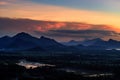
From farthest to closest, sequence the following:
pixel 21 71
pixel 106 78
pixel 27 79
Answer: pixel 21 71, pixel 106 78, pixel 27 79

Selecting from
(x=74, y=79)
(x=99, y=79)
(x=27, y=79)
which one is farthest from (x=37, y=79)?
(x=99, y=79)

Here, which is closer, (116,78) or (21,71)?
(116,78)

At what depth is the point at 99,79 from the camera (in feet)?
213

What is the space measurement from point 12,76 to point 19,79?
551 centimetres

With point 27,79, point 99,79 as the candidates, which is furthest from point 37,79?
point 99,79

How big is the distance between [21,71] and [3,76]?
10718 millimetres

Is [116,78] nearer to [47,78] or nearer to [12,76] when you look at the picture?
[47,78]

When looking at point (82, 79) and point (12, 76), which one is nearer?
point (82, 79)

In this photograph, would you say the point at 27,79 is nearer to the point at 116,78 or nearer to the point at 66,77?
the point at 66,77

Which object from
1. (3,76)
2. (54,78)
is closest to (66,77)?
(54,78)

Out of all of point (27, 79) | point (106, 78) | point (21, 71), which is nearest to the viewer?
point (27, 79)

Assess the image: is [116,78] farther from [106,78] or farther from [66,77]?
[66,77]

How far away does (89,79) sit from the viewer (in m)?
64.5

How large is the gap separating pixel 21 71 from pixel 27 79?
589 inches
